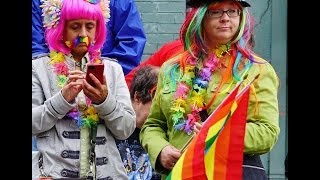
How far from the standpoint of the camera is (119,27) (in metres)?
5.17

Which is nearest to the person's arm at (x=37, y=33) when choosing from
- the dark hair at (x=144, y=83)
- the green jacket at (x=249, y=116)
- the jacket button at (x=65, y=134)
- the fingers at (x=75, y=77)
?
the fingers at (x=75, y=77)

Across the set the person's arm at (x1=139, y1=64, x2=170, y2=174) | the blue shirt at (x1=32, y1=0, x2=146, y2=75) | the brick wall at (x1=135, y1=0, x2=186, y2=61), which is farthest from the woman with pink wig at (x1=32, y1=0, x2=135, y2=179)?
the brick wall at (x1=135, y1=0, x2=186, y2=61)

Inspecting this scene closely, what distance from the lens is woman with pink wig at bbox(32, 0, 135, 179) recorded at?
4.65 m

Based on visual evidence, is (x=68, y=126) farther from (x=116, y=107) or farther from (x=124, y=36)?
(x=124, y=36)

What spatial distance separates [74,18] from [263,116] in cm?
100

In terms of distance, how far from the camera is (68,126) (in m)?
4.71

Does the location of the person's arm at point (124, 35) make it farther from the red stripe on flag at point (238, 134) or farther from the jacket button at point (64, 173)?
the red stripe on flag at point (238, 134)

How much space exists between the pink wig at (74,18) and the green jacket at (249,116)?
0.39m

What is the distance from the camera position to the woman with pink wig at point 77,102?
183 inches

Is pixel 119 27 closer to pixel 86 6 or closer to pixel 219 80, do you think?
pixel 86 6

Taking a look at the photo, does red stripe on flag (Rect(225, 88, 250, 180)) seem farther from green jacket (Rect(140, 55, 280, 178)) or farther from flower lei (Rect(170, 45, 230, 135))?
flower lei (Rect(170, 45, 230, 135))

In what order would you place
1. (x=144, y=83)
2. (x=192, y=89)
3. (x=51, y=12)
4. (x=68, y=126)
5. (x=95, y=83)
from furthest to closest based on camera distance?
(x=144, y=83), (x=51, y=12), (x=68, y=126), (x=95, y=83), (x=192, y=89)

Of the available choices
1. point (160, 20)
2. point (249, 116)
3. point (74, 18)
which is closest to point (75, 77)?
point (74, 18)
